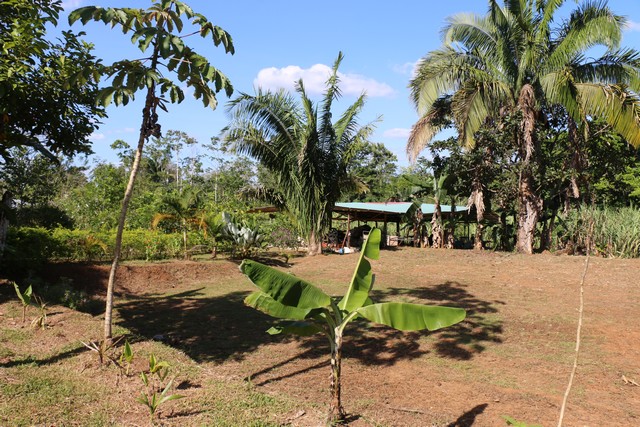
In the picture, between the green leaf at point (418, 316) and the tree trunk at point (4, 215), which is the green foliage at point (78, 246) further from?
the green leaf at point (418, 316)

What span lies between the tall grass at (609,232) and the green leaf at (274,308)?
38.4ft

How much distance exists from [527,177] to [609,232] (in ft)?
9.43

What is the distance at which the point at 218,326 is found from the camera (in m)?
7.45

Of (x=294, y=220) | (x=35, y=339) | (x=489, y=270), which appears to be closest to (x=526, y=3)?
(x=489, y=270)

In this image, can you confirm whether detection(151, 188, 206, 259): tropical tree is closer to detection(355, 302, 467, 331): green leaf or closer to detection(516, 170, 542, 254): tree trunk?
detection(516, 170, 542, 254): tree trunk

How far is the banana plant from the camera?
11.4 ft

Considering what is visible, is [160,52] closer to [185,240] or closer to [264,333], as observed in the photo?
[264,333]

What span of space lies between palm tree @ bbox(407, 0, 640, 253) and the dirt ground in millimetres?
3929

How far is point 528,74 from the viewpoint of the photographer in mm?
13984

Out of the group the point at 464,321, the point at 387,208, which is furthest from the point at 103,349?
the point at 387,208

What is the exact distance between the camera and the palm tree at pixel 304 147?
49.1ft

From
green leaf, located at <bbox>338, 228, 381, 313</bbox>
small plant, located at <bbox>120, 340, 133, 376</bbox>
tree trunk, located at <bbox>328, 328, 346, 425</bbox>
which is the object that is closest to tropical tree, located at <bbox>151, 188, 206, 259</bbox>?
small plant, located at <bbox>120, 340, 133, 376</bbox>

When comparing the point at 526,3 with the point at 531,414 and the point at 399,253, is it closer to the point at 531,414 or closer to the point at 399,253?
the point at 399,253

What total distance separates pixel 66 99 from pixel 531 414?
8261 millimetres
